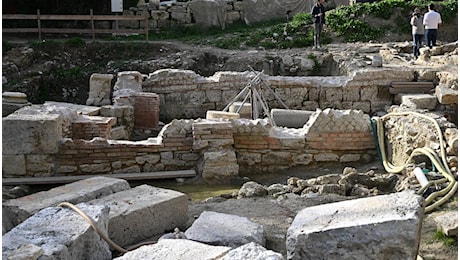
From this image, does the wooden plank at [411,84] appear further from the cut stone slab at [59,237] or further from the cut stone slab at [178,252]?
the cut stone slab at [178,252]

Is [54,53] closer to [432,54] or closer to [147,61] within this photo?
[147,61]

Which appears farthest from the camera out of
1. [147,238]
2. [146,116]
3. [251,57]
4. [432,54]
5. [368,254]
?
[251,57]

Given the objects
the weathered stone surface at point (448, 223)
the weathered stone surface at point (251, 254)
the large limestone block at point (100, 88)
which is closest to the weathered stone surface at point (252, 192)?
the weathered stone surface at point (448, 223)

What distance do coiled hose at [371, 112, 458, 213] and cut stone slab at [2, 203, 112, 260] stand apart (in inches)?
123

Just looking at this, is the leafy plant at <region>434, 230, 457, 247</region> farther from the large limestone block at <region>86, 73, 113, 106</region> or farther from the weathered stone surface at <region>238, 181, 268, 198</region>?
the large limestone block at <region>86, 73, 113, 106</region>

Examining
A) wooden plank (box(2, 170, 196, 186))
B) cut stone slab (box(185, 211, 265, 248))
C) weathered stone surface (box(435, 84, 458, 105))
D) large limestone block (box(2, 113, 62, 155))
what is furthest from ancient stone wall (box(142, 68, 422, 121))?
cut stone slab (box(185, 211, 265, 248))

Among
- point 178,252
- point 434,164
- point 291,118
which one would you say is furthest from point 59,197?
point 291,118

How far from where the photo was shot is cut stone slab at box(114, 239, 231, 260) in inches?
146

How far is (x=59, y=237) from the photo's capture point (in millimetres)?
3949

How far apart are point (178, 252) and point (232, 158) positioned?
482cm

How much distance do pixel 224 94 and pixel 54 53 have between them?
7.69 m

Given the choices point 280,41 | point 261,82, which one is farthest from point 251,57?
point 261,82

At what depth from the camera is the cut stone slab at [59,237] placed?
3.69 meters

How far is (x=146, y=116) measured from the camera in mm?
11953
